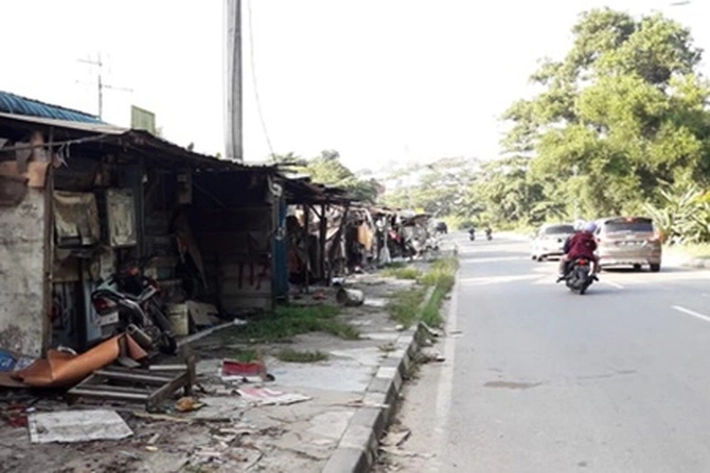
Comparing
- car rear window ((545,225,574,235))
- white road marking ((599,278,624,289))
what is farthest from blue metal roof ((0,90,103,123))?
car rear window ((545,225,574,235))

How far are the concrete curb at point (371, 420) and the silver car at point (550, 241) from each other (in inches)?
915

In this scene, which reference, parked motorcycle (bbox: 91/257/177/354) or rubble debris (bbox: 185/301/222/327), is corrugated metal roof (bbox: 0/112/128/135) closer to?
parked motorcycle (bbox: 91/257/177/354)

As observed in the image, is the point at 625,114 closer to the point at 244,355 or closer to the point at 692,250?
the point at 692,250

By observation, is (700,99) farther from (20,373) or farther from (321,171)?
(20,373)

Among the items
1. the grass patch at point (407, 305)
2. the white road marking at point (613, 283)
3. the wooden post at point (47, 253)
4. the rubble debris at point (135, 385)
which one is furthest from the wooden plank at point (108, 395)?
the white road marking at point (613, 283)

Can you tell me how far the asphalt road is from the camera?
18.0 ft

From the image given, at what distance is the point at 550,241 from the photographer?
3173cm

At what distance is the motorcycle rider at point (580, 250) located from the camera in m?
17.2

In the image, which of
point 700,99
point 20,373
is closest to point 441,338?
point 20,373

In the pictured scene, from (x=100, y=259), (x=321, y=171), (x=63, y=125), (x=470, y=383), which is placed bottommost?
(x=470, y=383)

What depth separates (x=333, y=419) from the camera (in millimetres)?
6270

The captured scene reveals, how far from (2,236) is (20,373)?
4.30 feet

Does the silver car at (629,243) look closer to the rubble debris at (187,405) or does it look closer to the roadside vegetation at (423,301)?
the roadside vegetation at (423,301)

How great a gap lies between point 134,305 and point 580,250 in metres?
11.6
